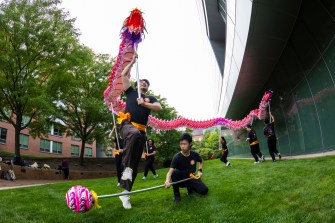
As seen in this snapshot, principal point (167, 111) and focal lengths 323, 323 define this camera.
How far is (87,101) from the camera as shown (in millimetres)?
30156

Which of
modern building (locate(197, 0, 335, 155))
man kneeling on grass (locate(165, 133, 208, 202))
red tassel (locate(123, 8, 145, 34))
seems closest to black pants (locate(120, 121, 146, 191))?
man kneeling on grass (locate(165, 133, 208, 202))

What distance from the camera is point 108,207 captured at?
6.49 m

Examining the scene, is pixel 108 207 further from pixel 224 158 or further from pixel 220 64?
pixel 220 64

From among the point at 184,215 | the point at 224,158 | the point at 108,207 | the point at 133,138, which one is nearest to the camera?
the point at 184,215

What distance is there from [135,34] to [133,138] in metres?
2.33

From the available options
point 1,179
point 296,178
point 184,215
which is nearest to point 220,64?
point 1,179

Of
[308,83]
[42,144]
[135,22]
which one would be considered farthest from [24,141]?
[135,22]

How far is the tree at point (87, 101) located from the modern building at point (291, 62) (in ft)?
48.7

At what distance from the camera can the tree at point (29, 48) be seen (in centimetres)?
2134

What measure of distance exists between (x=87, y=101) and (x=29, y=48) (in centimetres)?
881

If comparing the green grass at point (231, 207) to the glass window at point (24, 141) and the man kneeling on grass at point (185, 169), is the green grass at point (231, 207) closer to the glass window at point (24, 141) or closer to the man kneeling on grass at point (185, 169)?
the man kneeling on grass at point (185, 169)

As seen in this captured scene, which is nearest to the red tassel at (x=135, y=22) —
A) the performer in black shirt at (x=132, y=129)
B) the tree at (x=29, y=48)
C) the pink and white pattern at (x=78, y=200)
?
the performer in black shirt at (x=132, y=129)

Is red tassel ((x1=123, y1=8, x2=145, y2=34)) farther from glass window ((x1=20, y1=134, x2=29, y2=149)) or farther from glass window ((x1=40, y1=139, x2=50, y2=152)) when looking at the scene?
glass window ((x1=40, y1=139, x2=50, y2=152))

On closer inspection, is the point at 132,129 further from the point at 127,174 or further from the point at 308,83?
the point at 308,83
